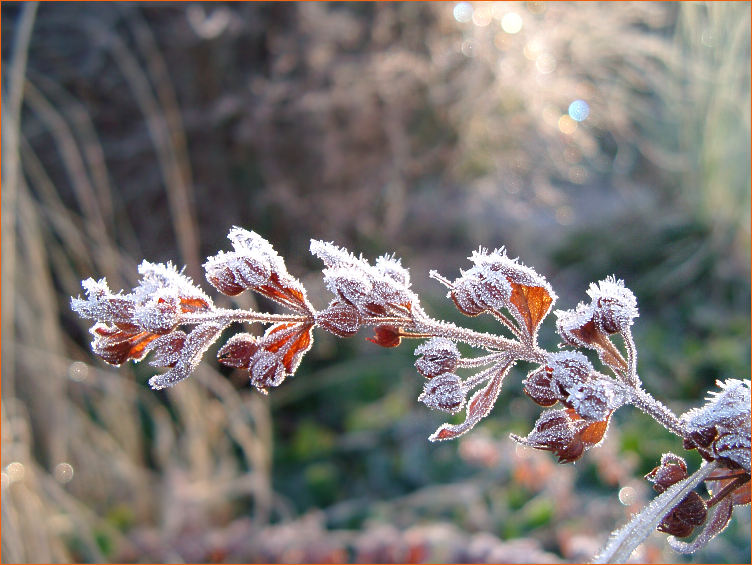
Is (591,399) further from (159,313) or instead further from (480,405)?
(159,313)

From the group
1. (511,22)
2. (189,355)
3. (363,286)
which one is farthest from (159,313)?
(511,22)

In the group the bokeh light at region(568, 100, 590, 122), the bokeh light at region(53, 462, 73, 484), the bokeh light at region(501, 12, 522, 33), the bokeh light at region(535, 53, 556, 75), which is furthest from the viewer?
the bokeh light at region(568, 100, 590, 122)

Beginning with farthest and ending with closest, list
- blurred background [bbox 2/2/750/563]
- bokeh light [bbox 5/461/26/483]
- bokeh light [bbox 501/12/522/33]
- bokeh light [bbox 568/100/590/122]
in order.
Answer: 1. bokeh light [bbox 568/100/590/122]
2. bokeh light [bbox 501/12/522/33]
3. blurred background [bbox 2/2/750/563]
4. bokeh light [bbox 5/461/26/483]

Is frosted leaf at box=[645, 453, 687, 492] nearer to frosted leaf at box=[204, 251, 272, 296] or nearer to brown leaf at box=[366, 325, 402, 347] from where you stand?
brown leaf at box=[366, 325, 402, 347]

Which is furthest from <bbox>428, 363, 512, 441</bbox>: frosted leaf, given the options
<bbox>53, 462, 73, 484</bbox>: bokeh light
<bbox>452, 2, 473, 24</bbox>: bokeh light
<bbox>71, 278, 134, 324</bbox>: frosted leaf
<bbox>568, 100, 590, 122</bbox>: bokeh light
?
<bbox>568, 100, 590, 122</bbox>: bokeh light

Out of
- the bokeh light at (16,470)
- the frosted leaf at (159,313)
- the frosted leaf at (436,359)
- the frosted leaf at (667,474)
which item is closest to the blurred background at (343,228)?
the bokeh light at (16,470)

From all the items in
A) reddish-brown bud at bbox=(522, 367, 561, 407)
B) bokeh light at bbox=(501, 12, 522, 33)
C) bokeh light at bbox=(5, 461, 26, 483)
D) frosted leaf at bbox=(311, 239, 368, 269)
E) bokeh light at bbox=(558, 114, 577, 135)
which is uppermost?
bokeh light at bbox=(501, 12, 522, 33)

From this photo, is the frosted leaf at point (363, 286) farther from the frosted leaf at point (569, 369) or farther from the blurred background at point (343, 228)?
the blurred background at point (343, 228)

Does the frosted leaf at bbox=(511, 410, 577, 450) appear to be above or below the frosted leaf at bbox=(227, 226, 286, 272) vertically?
below
